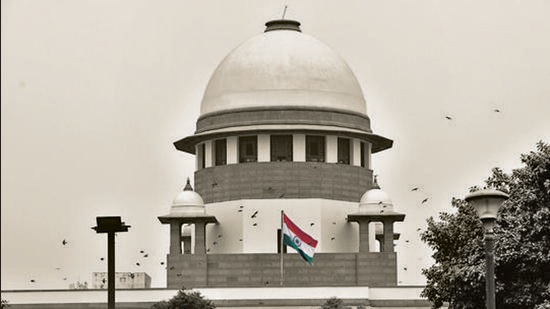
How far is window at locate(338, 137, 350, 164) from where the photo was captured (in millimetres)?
90312

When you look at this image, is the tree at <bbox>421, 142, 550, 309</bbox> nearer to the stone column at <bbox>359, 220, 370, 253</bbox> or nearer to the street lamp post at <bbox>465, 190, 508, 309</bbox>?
the street lamp post at <bbox>465, 190, 508, 309</bbox>

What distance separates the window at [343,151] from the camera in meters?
90.3

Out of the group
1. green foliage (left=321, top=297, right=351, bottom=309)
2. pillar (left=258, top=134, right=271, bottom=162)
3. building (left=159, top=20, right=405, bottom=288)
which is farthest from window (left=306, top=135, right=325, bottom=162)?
green foliage (left=321, top=297, right=351, bottom=309)

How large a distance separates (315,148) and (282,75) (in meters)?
3.47

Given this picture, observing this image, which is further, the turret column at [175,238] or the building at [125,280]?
the building at [125,280]

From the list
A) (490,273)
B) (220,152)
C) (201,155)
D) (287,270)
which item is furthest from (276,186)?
(490,273)

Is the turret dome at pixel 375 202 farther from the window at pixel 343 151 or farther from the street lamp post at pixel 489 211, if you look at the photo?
the street lamp post at pixel 489 211

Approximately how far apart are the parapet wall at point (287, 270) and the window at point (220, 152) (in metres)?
4.53

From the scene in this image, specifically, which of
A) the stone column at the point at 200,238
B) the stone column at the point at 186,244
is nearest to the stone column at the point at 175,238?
the stone column at the point at 200,238

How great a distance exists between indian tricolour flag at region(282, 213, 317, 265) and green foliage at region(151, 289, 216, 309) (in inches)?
222

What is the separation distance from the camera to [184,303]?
263ft

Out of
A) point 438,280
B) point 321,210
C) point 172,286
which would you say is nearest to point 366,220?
point 321,210

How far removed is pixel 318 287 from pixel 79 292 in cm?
993

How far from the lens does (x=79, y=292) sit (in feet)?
288
